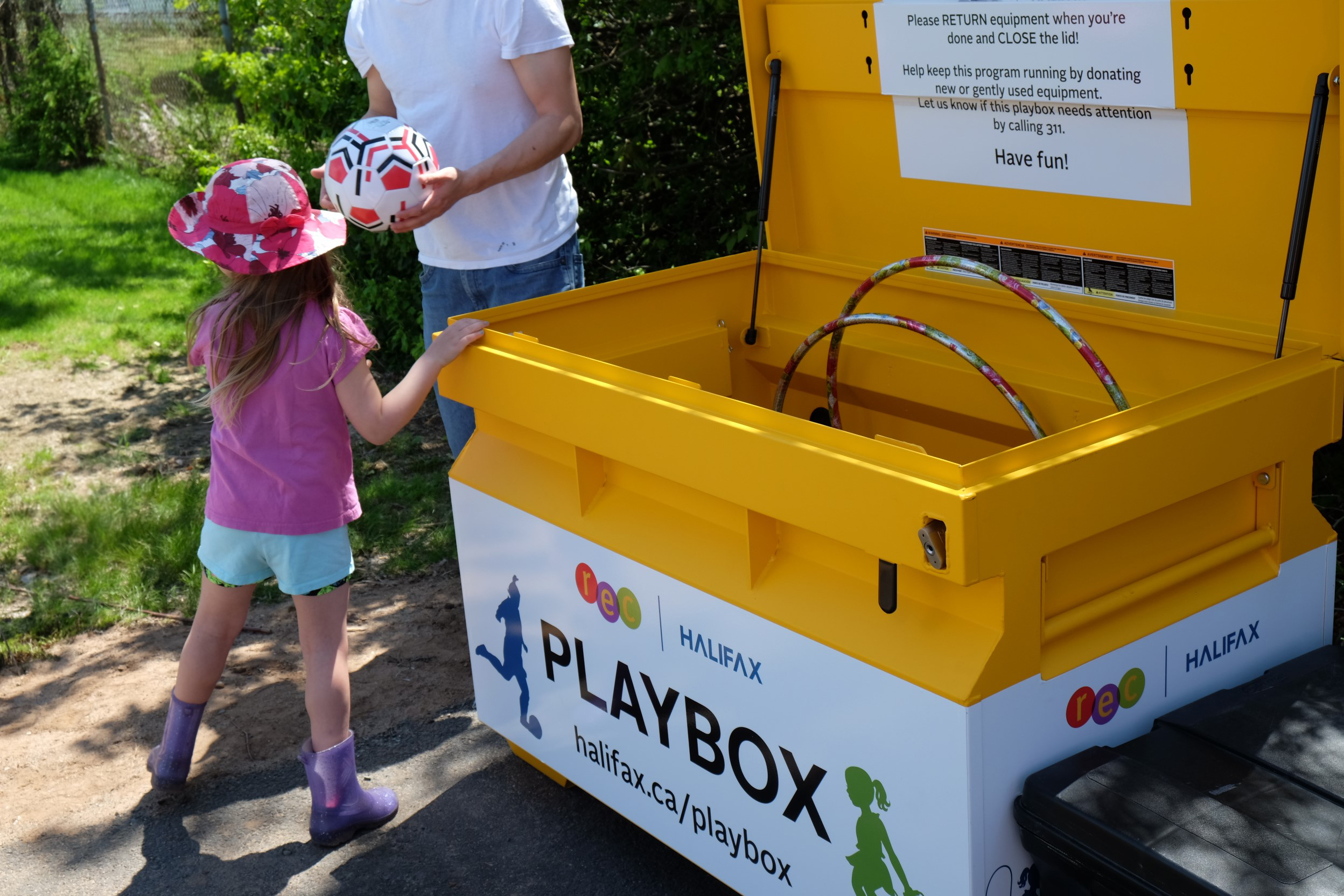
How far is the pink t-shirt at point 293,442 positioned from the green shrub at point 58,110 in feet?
34.6

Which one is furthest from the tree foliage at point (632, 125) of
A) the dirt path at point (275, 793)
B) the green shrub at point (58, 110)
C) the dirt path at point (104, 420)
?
the green shrub at point (58, 110)

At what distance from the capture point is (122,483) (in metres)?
5.07

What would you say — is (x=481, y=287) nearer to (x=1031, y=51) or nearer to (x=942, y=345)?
(x=942, y=345)

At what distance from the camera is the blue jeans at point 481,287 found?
311 cm

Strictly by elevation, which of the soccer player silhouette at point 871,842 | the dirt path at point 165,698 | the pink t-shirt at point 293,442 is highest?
the pink t-shirt at point 293,442

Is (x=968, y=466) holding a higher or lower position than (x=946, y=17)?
lower

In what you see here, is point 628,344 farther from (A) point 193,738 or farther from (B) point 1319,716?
(B) point 1319,716

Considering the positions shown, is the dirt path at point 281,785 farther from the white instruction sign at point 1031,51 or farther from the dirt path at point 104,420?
the white instruction sign at point 1031,51

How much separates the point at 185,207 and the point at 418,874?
143 cm

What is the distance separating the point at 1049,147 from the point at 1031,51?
7.4 inches

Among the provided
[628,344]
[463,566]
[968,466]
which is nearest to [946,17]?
[628,344]

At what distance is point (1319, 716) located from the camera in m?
1.87

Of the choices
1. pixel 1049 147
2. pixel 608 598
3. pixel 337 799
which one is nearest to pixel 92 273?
pixel 337 799

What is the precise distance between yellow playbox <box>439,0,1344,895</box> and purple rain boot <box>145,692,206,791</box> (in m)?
0.66
